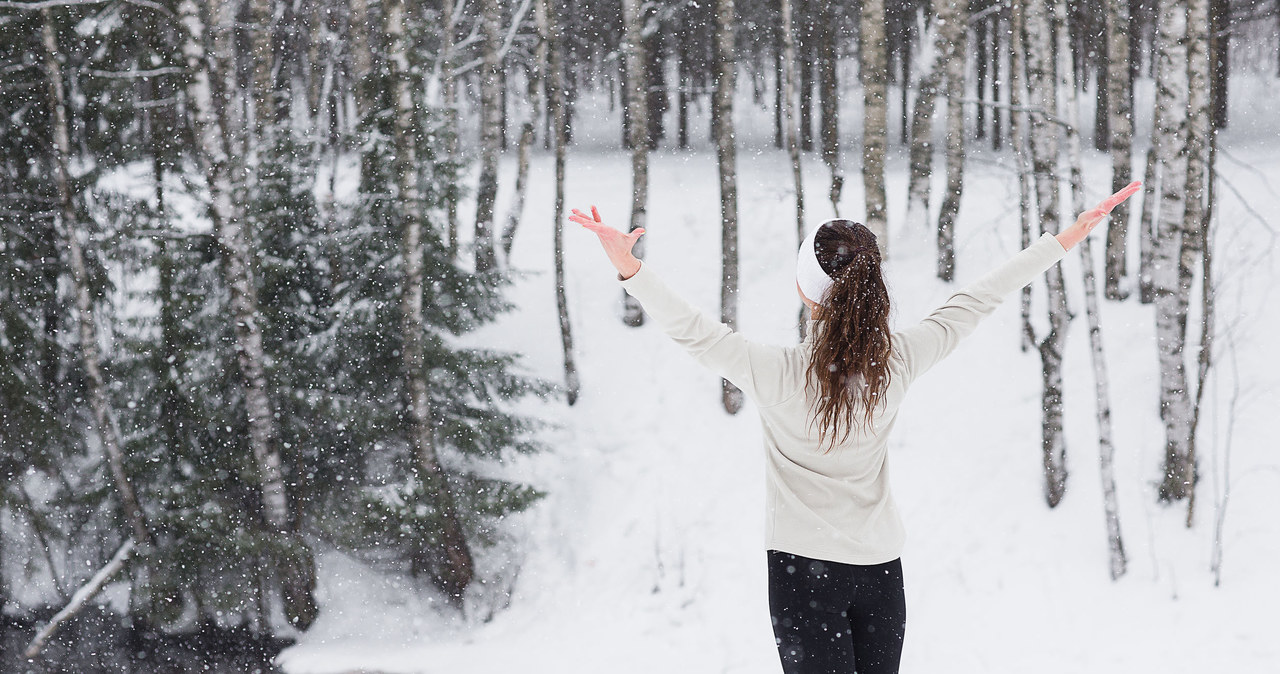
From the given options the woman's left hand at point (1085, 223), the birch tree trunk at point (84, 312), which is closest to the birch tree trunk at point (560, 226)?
the birch tree trunk at point (84, 312)

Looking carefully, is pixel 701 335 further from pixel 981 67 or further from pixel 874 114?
pixel 981 67

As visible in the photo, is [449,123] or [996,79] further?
[996,79]

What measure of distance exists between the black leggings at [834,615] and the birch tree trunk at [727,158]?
771cm

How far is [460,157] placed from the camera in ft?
27.8

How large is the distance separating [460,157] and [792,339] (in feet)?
15.8

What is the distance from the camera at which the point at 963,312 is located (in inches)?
84.5

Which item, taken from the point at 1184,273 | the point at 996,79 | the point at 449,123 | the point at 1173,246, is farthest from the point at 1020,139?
the point at 996,79

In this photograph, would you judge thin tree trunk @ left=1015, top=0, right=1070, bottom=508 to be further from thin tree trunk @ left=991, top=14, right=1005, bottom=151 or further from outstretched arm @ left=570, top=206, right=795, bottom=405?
thin tree trunk @ left=991, top=14, right=1005, bottom=151

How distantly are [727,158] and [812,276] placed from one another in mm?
8036

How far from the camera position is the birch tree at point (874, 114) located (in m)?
9.20

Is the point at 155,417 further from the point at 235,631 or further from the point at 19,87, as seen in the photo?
the point at 19,87

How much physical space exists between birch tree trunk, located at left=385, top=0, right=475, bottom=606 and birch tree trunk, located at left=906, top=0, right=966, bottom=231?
6.57 m

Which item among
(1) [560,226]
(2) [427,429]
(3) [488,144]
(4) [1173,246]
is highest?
(3) [488,144]

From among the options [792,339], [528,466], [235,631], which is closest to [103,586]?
[235,631]
